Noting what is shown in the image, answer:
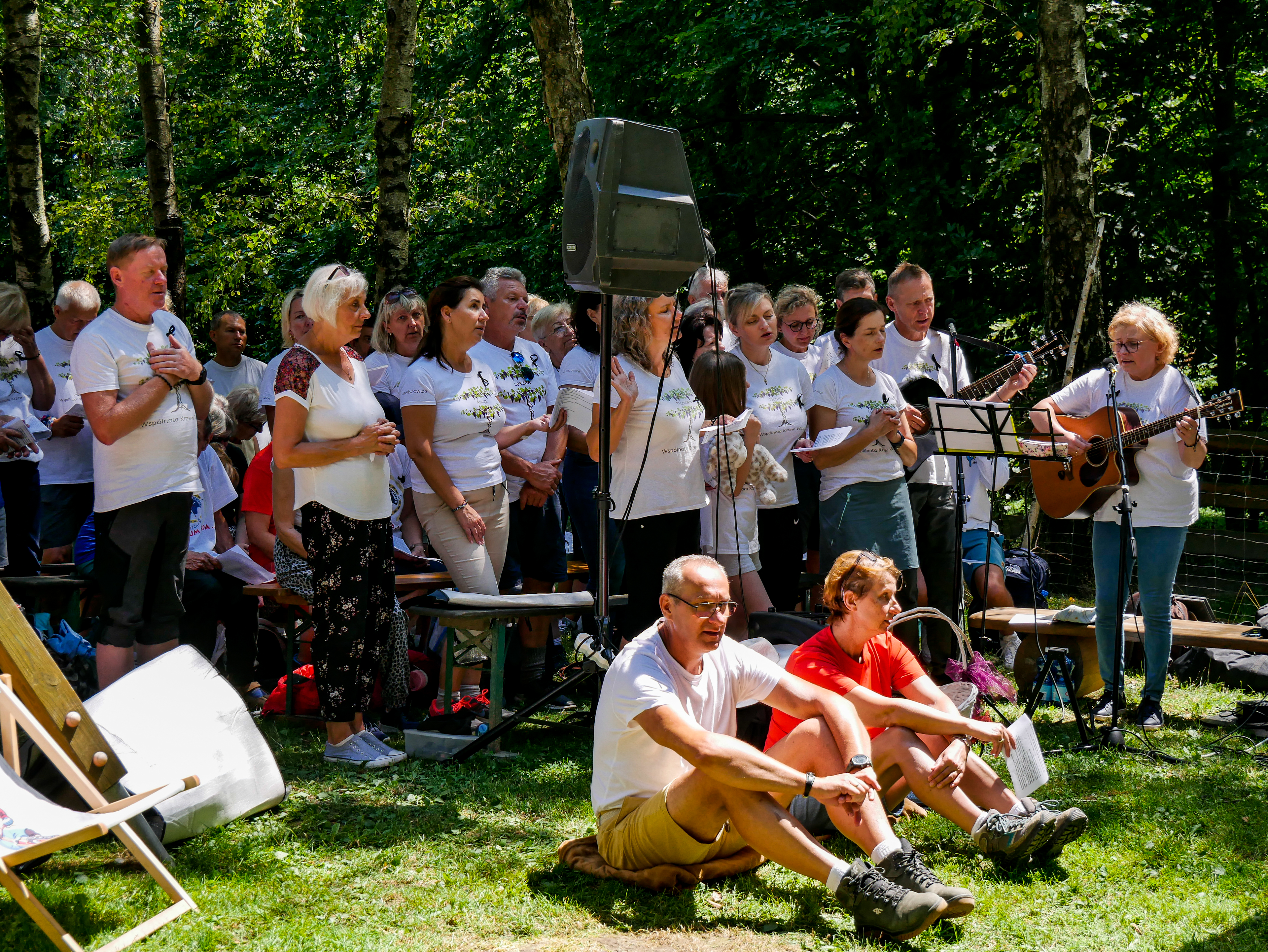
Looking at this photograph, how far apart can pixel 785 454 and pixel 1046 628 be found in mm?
1650

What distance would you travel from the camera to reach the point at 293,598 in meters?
5.57

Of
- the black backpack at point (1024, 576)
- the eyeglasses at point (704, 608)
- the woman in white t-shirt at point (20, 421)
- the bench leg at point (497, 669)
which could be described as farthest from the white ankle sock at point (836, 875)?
the woman in white t-shirt at point (20, 421)

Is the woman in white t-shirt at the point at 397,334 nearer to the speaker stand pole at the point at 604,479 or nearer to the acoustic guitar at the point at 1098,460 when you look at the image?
the speaker stand pole at the point at 604,479

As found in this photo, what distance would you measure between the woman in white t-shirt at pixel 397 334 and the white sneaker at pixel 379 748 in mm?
2187

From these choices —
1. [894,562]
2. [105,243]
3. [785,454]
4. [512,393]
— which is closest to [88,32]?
[105,243]

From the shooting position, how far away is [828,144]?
1420 centimetres

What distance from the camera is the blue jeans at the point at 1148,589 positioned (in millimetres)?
5875

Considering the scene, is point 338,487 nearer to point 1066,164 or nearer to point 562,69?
point 562,69

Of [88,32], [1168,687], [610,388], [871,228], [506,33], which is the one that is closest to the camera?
[610,388]

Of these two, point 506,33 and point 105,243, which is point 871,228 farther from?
point 105,243

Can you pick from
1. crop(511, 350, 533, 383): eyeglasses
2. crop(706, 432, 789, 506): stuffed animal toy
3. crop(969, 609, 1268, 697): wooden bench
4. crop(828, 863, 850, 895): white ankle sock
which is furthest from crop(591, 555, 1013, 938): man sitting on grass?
crop(511, 350, 533, 383): eyeglasses

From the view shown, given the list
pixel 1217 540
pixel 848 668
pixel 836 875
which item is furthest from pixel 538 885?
pixel 1217 540

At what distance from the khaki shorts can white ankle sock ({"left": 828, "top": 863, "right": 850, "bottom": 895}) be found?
1.22 feet

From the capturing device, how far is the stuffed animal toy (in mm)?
5727
